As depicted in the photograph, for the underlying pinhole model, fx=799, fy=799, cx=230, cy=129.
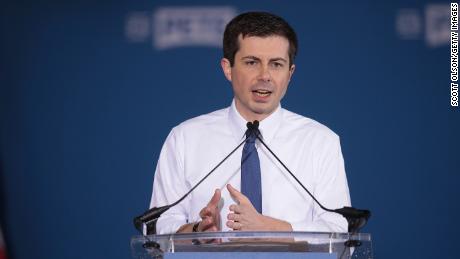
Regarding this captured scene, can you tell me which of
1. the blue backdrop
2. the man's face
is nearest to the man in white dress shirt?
the man's face

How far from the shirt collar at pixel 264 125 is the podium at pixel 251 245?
0.89m

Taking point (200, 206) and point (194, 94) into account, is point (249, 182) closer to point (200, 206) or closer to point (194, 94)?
point (200, 206)

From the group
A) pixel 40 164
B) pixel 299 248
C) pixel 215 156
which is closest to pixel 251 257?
pixel 299 248

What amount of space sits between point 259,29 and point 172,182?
1.91ft

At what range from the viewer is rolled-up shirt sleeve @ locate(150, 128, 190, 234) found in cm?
256

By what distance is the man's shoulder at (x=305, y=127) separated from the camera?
2734mm

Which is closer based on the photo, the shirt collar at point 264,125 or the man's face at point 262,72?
the man's face at point 262,72

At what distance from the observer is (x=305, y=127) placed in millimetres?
2777

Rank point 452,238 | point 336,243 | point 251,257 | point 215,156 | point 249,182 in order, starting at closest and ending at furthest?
point 251,257, point 336,243, point 249,182, point 215,156, point 452,238

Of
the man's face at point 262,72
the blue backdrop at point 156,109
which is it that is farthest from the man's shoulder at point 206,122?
the blue backdrop at point 156,109

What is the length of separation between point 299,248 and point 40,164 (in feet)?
6.26

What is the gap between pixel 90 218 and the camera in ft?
11.1

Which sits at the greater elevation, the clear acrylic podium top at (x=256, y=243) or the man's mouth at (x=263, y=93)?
the man's mouth at (x=263, y=93)

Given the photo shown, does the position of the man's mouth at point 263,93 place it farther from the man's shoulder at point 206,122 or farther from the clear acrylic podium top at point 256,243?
the clear acrylic podium top at point 256,243
